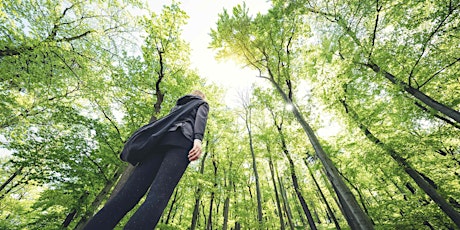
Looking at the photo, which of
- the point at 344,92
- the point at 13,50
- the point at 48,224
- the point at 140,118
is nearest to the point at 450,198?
the point at 344,92

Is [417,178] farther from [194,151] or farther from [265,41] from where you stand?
[194,151]

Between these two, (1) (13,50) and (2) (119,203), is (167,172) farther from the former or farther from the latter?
(1) (13,50)

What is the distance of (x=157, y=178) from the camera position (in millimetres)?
1326

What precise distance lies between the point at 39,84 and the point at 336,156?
57.6 feet

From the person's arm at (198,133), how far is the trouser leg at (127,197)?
26 centimetres

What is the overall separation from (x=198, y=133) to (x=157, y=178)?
0.50m

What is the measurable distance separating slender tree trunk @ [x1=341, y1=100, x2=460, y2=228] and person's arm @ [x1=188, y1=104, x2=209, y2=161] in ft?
32.8

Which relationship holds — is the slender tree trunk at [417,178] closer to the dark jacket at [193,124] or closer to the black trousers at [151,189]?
the dark jacket at [193,124]

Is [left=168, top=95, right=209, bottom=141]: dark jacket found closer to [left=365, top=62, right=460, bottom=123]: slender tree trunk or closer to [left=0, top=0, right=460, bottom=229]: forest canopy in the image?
[left=0, top=0, right=460, bottom=229]: forest canopy

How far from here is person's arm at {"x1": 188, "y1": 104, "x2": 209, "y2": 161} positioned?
1570mm

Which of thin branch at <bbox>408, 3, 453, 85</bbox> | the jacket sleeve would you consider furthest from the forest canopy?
the jacket sleeve

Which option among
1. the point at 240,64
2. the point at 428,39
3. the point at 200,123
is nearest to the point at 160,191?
the point at 200,123

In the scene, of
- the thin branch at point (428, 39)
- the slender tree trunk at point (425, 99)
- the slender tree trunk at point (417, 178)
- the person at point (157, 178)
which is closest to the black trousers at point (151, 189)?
the person at point (157, 178)

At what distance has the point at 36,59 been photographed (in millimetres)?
7059
